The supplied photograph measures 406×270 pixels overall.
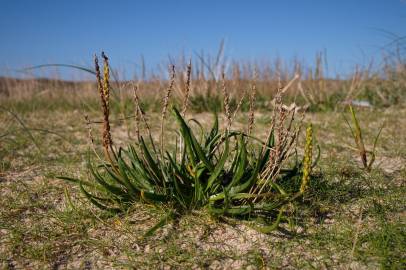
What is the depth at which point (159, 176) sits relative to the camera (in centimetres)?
161

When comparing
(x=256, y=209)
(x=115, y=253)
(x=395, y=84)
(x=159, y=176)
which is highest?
(x=395, y=84)

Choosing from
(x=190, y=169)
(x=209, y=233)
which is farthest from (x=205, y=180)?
(x=209, y=233)

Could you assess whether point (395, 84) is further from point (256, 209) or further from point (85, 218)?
point (85, 218)

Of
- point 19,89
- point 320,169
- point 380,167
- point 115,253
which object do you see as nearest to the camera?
point 115,253

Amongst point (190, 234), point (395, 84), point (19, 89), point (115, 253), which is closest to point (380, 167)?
point (190, 234)

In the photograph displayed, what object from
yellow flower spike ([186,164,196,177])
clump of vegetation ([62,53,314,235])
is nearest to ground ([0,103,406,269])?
clump of vegetation ([62,53,314,235])

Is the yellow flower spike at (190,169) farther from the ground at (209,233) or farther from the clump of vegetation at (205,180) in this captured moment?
the ground at (209,233)

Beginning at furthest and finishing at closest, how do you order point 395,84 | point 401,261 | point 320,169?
point 395,84 < point 320,169 < point 401,261

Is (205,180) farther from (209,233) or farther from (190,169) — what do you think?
(209,233)

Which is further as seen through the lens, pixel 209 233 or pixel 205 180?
pixel 205 180

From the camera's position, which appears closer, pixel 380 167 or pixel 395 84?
pixel 380 167

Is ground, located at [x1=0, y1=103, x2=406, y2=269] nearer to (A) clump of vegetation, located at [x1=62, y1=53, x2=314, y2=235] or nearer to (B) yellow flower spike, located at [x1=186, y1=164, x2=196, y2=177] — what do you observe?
(A) clump of vegetation, located at [x1=62, y1=53, x2=314, y2=235]

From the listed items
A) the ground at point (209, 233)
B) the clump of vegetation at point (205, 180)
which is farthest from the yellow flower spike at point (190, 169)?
the ground at point (209, 233)

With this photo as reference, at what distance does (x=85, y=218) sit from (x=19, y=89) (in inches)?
314
